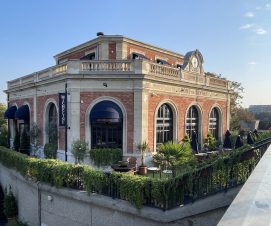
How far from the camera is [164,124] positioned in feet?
56.4

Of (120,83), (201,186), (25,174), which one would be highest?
(120,83)

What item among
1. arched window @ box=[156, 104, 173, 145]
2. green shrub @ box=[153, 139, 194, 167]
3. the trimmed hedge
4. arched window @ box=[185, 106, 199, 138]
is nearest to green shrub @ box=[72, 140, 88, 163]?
the trimmed hedge

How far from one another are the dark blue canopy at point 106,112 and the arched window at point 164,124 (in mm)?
3142

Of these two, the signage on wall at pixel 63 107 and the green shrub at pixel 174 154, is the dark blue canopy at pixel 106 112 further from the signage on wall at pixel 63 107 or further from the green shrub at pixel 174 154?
the green shrub at pixel 174 154

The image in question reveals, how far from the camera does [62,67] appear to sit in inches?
629

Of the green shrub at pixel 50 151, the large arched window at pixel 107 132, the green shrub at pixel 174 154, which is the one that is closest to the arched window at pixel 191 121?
the green shrub at pixel 174 154

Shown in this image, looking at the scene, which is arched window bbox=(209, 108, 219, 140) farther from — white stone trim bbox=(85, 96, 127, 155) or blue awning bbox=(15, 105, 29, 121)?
blue awning bbox=(15, 105, 29, 121)

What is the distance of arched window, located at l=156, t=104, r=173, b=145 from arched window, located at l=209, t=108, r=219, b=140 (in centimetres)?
625

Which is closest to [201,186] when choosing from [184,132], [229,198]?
[229,198]

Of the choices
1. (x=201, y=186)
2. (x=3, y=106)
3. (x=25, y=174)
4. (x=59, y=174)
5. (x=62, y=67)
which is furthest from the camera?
(x=3, y=106)

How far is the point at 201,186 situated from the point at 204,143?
571 inches

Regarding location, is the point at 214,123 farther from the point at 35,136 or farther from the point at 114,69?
the point at 35,136

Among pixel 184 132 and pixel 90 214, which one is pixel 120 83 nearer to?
pixel 184 132

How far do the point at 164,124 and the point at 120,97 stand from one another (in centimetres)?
405
